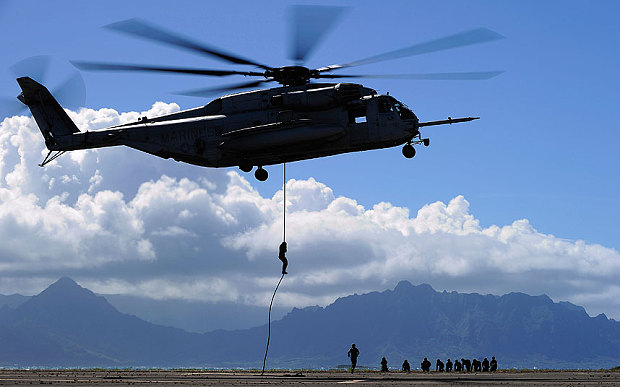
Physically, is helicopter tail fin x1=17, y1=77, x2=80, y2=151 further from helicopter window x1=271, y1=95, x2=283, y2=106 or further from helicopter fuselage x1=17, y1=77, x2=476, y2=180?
helicopter window x1=271, y1=95, x2=283, y2=106

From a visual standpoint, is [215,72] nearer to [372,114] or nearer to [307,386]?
[372,114]

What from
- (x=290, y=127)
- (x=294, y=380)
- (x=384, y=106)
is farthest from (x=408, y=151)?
(x=294, y=380)

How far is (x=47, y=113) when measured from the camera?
46938 millimetres

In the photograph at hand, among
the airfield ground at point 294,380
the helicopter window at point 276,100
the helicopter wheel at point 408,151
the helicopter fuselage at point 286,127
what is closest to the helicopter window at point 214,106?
the helicopter fuselage at point 286,127

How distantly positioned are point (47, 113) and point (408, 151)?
2129 centimetres

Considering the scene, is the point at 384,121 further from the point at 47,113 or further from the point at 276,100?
the point at 47,113

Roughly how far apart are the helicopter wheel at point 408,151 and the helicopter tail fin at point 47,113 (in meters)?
18.9

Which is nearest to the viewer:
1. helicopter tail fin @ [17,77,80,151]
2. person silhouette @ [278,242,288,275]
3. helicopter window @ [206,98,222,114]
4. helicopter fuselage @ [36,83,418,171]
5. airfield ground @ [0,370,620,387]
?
airfield ground @ [0,370,620,387]

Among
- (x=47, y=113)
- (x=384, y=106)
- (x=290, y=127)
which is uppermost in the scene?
(x=47, y=113)

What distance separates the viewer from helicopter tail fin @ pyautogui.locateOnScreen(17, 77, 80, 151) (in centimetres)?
4612

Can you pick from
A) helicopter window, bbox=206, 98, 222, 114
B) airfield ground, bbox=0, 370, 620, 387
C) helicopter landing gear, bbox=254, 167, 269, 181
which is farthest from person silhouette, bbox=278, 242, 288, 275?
helicopter window, bbox=206, 98, 222, 114

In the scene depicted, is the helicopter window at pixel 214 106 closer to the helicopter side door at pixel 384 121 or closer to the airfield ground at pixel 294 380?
the helicopter side door at pixel 384 121

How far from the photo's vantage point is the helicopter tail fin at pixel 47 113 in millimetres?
46125

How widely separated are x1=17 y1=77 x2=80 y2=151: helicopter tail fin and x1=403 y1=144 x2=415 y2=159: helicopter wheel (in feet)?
62.2
